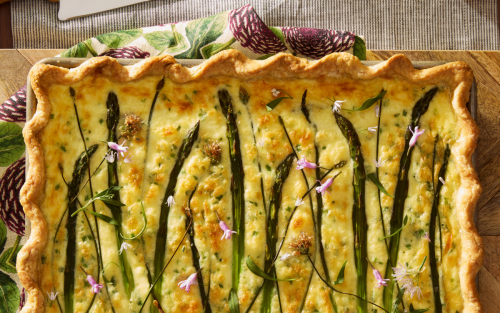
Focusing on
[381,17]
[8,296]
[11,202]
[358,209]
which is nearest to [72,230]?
[11,202]

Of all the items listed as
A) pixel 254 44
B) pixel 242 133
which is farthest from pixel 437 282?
pixel 254 44

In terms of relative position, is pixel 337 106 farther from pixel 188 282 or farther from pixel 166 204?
pixel 188 282

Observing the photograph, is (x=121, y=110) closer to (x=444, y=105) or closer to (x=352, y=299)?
(x=352, y=299)

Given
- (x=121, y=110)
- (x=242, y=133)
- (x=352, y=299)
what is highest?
(x=121, y=110)

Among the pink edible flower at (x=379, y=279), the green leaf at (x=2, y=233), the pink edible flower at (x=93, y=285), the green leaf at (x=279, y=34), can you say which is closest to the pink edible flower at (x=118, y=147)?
the pink edible flower at (x=93, y=285)

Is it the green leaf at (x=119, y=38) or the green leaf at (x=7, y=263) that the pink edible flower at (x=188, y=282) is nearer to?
the green leaf at (x=7, y=263)
